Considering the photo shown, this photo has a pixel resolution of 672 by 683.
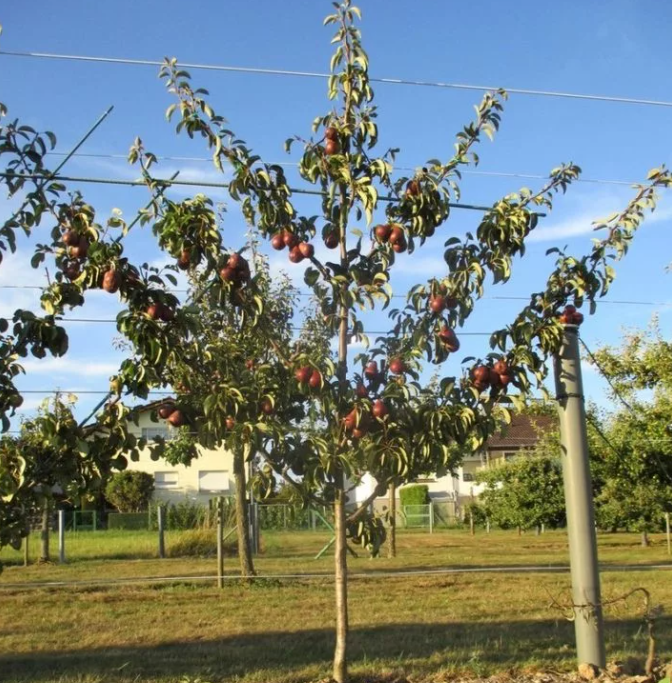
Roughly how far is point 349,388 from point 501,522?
25852mm

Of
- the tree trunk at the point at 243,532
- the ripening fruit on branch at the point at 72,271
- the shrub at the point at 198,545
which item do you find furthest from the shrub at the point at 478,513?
the ripening fruit on branch at the point at 72,271

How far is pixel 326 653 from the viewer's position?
7.67 metres

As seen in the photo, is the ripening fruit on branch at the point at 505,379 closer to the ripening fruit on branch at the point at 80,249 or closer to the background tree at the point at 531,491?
the ripening fruit on branch at the point at 80,249

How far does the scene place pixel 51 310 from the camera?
4652 mm

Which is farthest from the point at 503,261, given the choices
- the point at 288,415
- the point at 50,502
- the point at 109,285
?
the point at 50,502

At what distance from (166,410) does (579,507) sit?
2472mm

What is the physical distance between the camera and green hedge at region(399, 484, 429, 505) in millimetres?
42281

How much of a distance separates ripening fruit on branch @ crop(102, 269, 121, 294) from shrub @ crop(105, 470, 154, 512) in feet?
109

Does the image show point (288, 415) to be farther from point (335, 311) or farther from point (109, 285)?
point (109, 285)

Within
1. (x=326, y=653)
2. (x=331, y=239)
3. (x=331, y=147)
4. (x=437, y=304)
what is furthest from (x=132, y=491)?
(x=437, y=304)

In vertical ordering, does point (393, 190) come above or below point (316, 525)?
above

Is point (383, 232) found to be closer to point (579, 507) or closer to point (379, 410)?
point (379, 410)

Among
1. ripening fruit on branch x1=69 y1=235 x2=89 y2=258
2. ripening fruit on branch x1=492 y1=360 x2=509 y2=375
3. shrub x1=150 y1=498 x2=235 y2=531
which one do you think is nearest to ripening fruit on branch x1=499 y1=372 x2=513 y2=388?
ripening fruit on branch x1=492 y1=360 x2=509 y2=375

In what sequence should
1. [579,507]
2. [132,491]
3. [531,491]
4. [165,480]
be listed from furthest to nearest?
1. [165,480]
2. [132,491]
3. [531,491]
4. [579,507]
